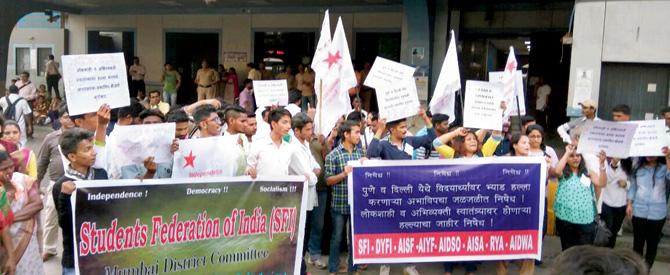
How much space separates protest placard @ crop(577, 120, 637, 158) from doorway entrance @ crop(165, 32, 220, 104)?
15.8 meters

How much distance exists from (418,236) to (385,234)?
1.00 feet

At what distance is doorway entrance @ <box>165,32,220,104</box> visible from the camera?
20.2 metres

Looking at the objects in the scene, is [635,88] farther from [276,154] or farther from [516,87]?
[276,154]

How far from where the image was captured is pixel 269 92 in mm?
8766

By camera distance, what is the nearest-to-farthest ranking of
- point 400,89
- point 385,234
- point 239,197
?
point 239,197
point 385,234
point 400,89

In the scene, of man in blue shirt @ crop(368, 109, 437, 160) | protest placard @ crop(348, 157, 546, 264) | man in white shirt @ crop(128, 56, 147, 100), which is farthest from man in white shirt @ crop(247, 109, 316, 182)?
man in white shirt @ crop(128, 56, 147, 100)

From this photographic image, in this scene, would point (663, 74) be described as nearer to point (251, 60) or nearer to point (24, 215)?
point (24, 215)

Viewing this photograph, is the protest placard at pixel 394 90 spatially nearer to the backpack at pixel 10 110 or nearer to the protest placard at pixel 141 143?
the protest placard at pixel 141 143

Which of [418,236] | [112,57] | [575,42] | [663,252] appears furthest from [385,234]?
[575,42]

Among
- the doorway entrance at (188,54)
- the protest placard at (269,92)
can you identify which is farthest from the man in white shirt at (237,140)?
the doorway entrance at (188,54)

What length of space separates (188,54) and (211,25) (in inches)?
79.6

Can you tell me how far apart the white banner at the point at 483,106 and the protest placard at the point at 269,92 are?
134 inches

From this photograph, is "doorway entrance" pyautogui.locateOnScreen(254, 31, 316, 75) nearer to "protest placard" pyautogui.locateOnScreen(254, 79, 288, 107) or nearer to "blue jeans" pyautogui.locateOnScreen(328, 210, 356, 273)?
"protest placard" pyautogui.locateOnScreen(254, 79, 288, 107)

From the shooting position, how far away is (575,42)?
33.2 ft
